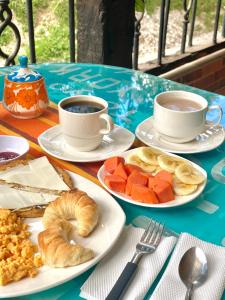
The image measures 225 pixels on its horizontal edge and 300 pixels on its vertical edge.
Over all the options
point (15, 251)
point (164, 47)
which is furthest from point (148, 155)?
point (164, 47)

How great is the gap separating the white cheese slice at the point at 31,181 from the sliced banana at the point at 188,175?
21cm

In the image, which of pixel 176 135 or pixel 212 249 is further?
pixel 176 135

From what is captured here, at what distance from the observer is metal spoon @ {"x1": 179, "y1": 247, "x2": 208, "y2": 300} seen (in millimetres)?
630

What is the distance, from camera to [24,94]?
3.61 feet

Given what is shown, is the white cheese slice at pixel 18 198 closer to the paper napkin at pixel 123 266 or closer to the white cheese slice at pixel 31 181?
the white cheese slice at pixel 31 181

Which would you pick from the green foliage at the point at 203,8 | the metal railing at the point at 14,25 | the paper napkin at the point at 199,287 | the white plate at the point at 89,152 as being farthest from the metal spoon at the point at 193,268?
the green foliage at the point at 203,8

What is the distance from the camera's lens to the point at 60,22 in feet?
11.4

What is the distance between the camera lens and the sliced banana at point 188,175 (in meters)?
0.83

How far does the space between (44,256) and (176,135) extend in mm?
460

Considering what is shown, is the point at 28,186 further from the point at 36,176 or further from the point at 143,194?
the point at 143,194

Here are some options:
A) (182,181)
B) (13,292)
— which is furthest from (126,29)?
(13,292)

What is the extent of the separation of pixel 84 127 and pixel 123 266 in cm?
36

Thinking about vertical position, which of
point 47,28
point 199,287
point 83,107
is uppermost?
point 83,107

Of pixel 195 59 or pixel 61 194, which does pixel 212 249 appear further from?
pixel 195 59
